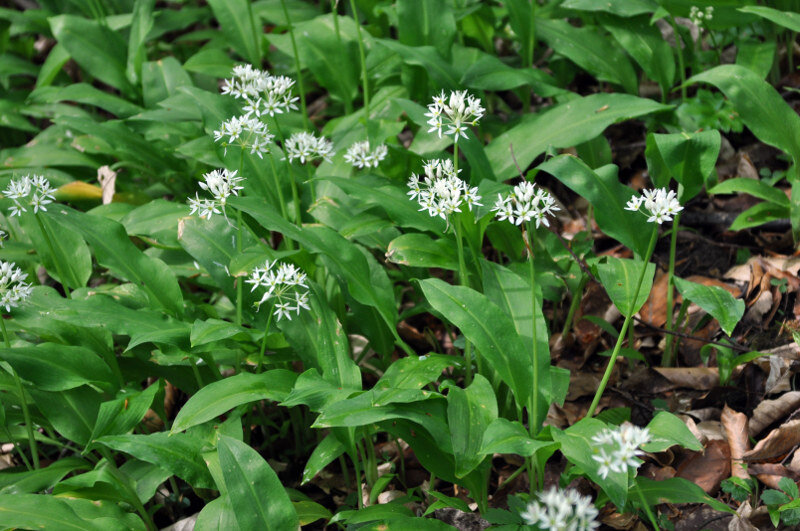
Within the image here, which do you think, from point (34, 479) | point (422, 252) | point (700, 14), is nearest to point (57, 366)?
point (34, 479)

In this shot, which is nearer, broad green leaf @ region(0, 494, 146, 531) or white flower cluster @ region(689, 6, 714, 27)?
broad green leaf @ region(0, 494, 146, 531)

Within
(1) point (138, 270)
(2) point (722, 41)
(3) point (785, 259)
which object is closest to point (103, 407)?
(1) point (138, 270)

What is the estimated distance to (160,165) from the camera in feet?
12.4

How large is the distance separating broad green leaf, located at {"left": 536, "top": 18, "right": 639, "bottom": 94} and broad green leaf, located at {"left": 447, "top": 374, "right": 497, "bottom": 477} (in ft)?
6.78

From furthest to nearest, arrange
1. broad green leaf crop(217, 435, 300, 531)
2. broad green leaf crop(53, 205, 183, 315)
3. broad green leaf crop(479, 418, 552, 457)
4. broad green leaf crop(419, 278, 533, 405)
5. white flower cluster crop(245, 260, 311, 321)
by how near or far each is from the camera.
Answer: broad green leaf crop(53, 205, 183, 315), white flower cluster crop(245, 260, 311, 321), broad green leaf crop(419, 278, 533, 405), broad green leaf crop(217, 435, 300, 531), broad green leaf crop(479, 418, 552, 457)

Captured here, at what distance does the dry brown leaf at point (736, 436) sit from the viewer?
2400 millimetres

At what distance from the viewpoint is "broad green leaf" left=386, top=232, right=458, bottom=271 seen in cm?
258

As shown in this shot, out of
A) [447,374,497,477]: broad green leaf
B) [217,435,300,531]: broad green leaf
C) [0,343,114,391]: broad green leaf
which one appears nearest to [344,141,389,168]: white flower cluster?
[447,374,497,477]: broad green leaf

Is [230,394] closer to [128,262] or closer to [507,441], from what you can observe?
[128,262]

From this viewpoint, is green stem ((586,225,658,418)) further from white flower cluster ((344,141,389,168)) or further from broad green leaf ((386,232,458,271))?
white flower cluster ((344,141,389,168))

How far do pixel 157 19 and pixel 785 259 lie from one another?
14.3 ft

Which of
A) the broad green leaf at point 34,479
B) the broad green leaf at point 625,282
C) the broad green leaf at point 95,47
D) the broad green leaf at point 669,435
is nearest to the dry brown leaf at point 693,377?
the broad green leaf at point 625,282

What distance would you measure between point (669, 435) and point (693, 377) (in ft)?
3.02

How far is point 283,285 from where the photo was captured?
2.62 m
